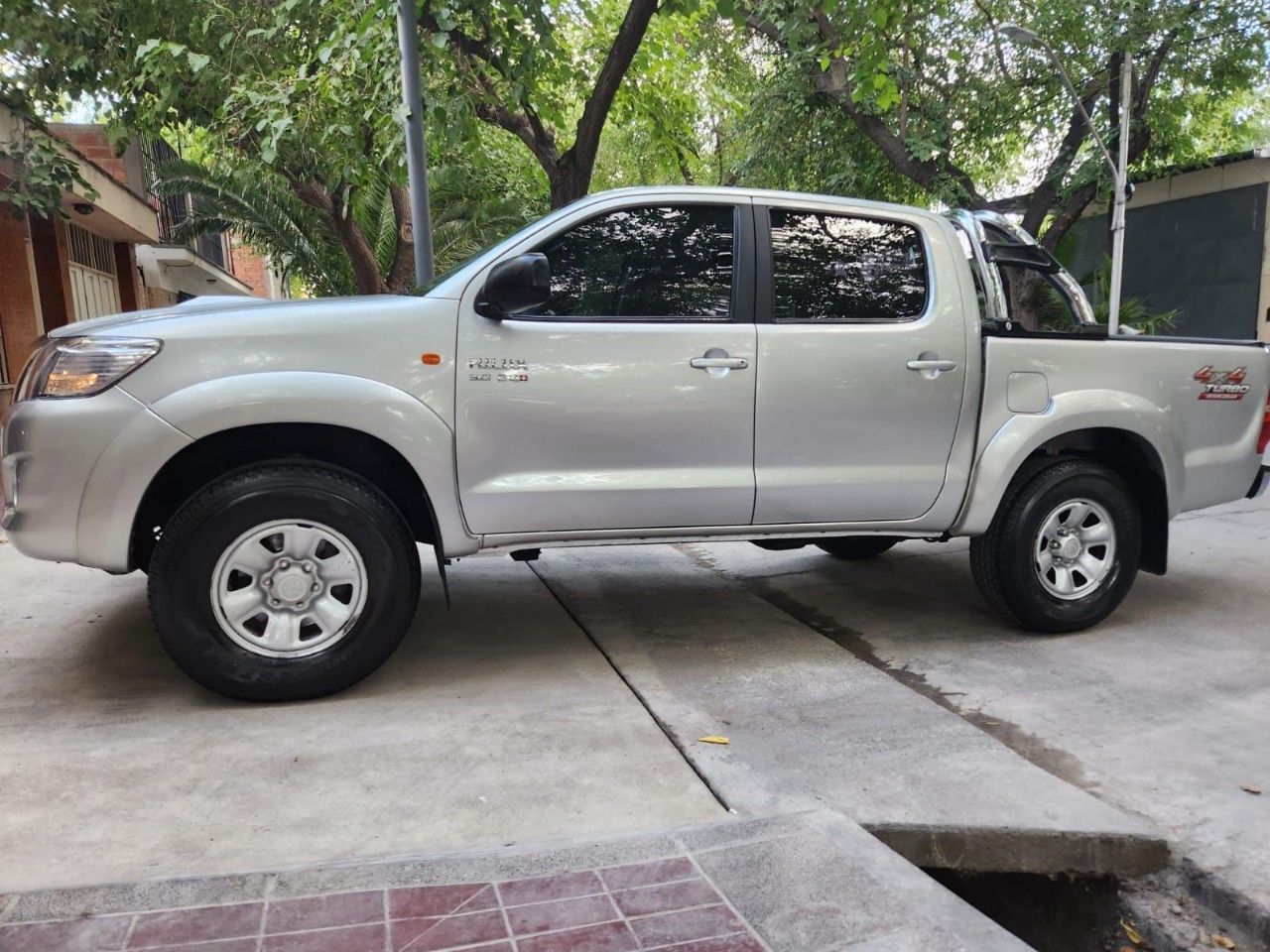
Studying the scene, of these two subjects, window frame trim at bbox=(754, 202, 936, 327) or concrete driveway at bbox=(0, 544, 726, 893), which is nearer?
concrete driveway at bbox=(0, 544, 726, 893)

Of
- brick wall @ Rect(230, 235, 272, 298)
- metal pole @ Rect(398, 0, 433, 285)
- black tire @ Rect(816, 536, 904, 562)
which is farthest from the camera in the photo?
brick wall @ Rect(230, 235, 272, 298)

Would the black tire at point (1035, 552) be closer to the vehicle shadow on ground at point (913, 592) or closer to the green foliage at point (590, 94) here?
the vehicle shadow on ground at point (913, 592)

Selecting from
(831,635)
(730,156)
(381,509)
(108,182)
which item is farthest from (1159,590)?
(730,156)

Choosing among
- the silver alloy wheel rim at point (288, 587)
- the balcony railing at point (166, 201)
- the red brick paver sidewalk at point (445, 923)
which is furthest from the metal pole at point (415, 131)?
the balcony railing at point (166, 201)

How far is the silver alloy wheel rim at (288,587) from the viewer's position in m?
3.63

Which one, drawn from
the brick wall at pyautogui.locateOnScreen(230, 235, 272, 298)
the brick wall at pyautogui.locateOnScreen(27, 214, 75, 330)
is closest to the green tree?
the brick wall at pyautogui.locateOnScreen(27, 214, 75, 330)

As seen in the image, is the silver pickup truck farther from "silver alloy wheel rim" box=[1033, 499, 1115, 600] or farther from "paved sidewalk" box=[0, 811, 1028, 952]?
"paved sidewalk" box=[0, 811, 1028, 952]

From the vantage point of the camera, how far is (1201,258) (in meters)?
18.9

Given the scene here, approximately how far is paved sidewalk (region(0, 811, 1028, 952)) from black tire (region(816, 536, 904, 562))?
3398 mm

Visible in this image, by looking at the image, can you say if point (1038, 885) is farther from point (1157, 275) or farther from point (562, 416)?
point (1157, 275)

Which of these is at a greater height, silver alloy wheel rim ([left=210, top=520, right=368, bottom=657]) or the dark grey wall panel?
the dark grey wall panel

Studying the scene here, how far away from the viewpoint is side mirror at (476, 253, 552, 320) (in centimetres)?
371

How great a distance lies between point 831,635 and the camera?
4855mm

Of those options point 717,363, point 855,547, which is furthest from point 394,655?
point 855,547
